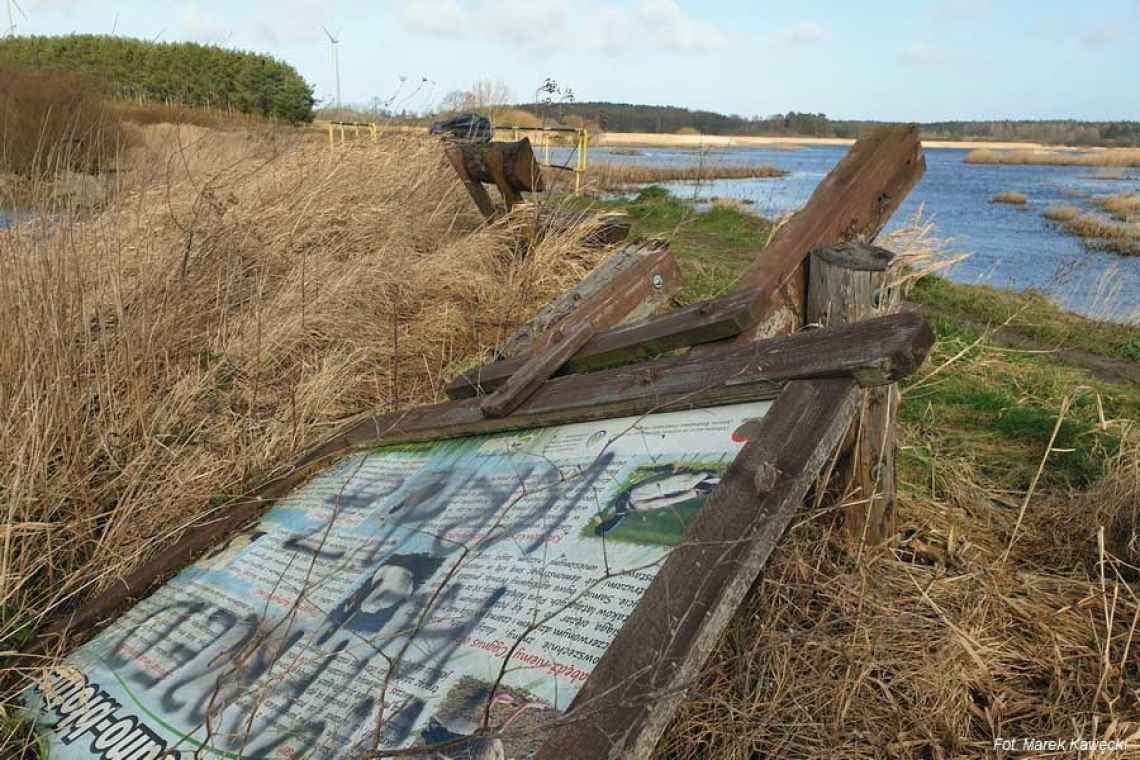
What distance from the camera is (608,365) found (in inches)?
107

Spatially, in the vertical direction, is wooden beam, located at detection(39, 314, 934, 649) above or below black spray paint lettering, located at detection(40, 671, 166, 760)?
above

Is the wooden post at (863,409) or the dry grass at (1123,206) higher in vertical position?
the dry grass at (1123,206)

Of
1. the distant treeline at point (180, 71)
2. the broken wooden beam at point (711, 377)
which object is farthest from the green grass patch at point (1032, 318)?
the distant treeline at point (180, 71)

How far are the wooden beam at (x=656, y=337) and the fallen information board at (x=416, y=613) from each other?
0.49 m

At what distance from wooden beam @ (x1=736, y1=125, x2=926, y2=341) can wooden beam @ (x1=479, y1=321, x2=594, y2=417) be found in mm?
605

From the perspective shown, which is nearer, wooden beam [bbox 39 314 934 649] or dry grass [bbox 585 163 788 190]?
wooden beam [bbox 39 314 934 649]

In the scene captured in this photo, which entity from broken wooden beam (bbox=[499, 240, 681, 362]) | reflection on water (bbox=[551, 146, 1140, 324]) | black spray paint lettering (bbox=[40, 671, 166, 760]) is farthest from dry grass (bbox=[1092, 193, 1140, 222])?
black spray paint lettering (bbox=[40, 671, 166, 760])

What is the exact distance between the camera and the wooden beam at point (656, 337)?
2402 mm

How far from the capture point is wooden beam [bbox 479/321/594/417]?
246cm

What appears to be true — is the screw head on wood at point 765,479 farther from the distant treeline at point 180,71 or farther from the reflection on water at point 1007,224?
the distant treeline at point 180,71

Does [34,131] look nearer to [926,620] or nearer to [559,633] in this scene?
[559,633]

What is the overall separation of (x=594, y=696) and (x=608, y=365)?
160cm

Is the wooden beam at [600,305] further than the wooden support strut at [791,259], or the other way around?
the wooden beam at [600,305]

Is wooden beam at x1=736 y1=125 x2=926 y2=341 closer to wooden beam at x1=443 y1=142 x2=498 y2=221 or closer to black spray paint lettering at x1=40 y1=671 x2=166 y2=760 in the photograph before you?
black spray paint lettering at x1=40 y1=671 x2=166 y2=760
